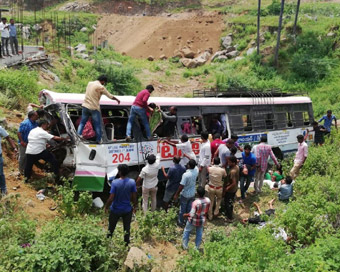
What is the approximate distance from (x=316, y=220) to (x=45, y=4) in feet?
175

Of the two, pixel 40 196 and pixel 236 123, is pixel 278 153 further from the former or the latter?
pixel 40 196

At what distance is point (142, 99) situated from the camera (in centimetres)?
838

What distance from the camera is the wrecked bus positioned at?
7949mm

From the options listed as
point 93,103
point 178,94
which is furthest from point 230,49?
point 93,103

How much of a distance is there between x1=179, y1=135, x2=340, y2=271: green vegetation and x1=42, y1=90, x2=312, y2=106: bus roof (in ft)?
10.8

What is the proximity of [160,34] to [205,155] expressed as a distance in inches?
1164

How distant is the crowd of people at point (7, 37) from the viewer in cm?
1395

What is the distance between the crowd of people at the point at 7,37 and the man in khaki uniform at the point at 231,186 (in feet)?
34.9

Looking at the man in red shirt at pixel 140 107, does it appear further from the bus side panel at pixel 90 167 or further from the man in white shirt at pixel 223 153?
the man in white shirt at pixel 223 153

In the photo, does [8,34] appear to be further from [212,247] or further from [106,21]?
[106,21]

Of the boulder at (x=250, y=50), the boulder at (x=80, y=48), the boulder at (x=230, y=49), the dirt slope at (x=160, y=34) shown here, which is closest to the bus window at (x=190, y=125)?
the boulder at (x=250, y=50)

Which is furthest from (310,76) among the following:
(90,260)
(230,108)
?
(90,260)

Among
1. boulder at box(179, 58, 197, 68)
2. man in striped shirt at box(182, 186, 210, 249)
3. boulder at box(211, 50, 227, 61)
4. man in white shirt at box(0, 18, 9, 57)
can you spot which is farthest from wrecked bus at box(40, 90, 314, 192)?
boulder at box(211, 50, 227, 61)

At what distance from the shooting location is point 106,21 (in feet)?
141
